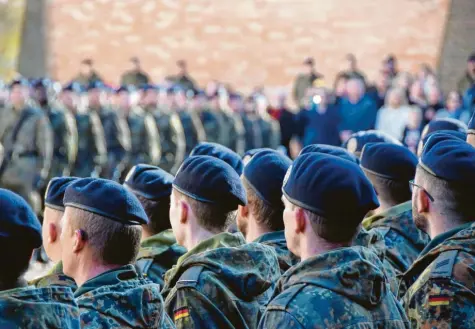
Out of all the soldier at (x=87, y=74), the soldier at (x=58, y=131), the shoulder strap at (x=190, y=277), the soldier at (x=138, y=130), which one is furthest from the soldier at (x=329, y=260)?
the soldier at (x=87, y=74)

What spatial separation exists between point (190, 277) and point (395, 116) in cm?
1288

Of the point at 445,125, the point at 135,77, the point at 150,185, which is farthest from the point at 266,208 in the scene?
the point at 135,77

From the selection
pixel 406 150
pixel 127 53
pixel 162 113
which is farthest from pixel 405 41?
pixel 406 150

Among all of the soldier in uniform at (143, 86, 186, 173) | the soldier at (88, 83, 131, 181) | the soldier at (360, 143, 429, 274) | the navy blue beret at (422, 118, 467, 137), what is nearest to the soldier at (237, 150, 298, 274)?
the soldier at (360, 143, 429, 274)

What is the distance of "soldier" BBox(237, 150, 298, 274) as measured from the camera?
540cm

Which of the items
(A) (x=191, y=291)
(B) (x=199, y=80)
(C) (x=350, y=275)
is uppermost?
(C) (x=350, y=275)

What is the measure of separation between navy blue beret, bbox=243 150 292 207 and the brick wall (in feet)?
71.8

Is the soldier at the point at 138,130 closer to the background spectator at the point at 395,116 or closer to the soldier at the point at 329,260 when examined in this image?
the background spectator at the point at 395,116

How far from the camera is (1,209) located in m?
3.81

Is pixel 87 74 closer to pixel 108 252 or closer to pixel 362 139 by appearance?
Result: pixel 362 139

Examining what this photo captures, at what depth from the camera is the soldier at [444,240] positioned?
4367mm

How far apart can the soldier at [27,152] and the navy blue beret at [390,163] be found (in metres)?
8.72

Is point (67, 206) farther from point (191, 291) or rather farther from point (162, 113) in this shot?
point (162, 113)

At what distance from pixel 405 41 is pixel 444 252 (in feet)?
76.9
